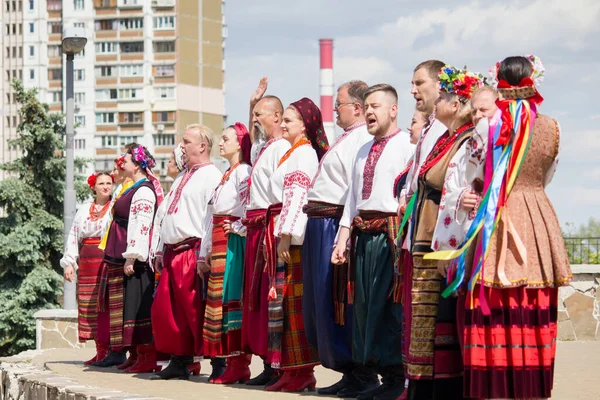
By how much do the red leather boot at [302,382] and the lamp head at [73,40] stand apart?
31.6 ft

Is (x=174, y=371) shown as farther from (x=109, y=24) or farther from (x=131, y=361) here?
(x=109, y=24)

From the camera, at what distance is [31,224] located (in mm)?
26344

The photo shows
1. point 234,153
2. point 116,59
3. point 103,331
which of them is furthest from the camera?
point 116,59

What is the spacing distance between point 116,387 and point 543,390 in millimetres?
4360

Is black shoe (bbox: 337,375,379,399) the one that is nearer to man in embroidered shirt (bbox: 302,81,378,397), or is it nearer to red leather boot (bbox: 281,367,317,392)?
man in embroidered shirt (bbox: 302,81,378,397)

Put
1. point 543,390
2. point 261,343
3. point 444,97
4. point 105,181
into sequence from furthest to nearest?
point 105,181 → point 261,343 → point 444,97 → point 543,390

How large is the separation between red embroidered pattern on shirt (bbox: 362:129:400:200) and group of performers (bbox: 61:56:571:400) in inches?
0.4

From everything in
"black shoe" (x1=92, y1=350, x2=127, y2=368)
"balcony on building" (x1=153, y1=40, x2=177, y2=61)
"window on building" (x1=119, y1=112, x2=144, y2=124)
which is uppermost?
"balcony on building" (x1=153, y1=40, x2=177, y2=61)

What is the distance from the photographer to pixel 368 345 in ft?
27.3

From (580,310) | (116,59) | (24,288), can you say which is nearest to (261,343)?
(580,310)

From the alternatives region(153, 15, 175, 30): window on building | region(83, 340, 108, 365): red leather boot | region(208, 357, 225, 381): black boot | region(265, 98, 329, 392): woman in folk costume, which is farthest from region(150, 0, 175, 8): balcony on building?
region(265, 98, 329, 392): woman in folk costume

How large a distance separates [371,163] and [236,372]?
2515mm

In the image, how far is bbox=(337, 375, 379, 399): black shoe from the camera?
882 centimetres

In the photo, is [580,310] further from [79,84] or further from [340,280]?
[79,84]
